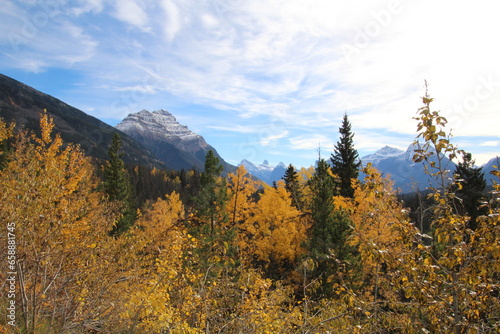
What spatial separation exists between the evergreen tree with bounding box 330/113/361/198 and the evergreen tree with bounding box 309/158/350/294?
561 centimetres

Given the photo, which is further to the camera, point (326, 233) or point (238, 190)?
point (238, 190)

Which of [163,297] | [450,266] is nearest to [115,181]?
[163,297]

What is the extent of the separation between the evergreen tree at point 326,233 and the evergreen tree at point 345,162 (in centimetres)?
561

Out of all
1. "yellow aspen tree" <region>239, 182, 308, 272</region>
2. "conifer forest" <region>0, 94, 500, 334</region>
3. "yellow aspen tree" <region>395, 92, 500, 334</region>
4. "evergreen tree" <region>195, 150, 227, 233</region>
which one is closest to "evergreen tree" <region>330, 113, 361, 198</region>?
"yellow aspen tree" <region>239, 182, 308, 272</region>

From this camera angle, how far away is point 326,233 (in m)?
17.2

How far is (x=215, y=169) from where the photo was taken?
21172 mm

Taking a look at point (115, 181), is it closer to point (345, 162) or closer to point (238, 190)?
point (238, 190)

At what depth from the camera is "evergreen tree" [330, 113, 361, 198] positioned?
24406 millimetres

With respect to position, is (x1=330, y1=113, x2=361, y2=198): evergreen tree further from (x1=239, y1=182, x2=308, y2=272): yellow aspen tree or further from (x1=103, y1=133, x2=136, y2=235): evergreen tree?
(x1=103, y1=133, x2=136, y2=235): evergreen tree

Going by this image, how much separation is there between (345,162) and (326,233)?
391 inches

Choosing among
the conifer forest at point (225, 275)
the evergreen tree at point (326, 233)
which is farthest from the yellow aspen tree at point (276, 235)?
the conifer forest at point (225, 275)

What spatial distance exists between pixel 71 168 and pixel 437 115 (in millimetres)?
15269

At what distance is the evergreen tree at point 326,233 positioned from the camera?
15617mm

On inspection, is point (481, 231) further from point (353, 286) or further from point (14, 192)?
point (353, 286)
